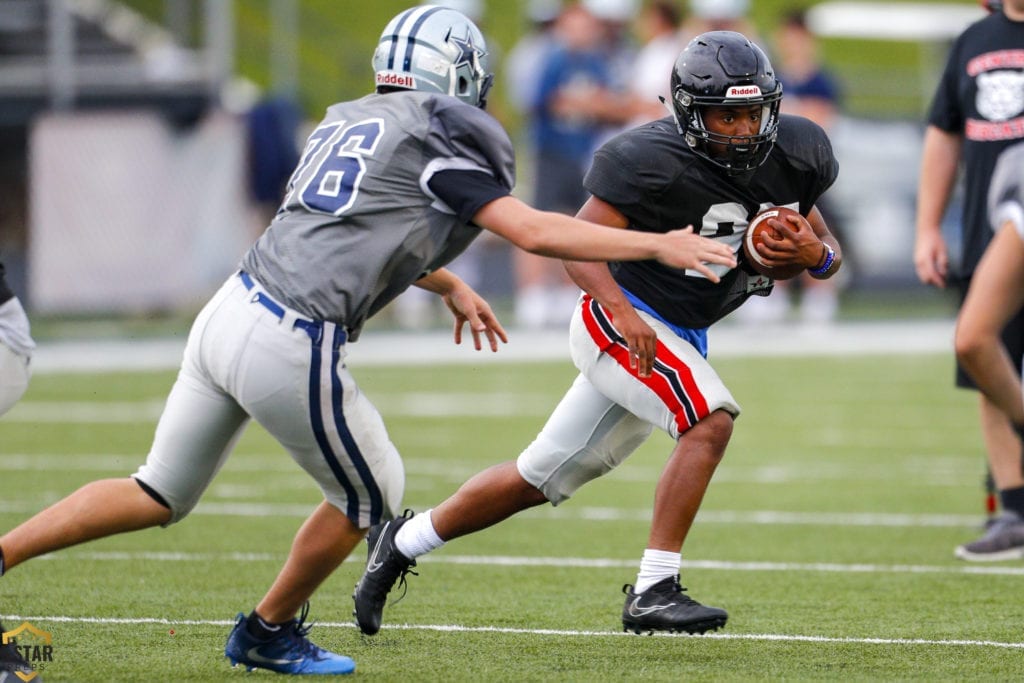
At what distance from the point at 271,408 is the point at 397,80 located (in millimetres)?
956

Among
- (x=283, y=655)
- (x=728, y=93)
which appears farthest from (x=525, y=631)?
(x=728, y=93)

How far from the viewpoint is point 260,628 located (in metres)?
4.54

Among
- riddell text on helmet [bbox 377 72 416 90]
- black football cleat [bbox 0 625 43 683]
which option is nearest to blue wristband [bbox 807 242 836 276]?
riddell text on helmet [bbox 377 72 416 90]

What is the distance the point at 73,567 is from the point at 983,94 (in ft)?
12.5

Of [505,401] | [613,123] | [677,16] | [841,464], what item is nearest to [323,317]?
[841,464]

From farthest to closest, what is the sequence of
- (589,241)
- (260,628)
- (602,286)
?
(602,286), (260,628), (589,241)

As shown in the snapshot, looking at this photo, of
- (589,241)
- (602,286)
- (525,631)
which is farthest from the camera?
(525,631)

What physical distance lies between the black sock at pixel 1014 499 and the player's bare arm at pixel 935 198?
2.81ft

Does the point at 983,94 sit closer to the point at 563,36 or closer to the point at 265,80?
the point at 563,36

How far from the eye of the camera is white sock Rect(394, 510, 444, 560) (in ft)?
16.6

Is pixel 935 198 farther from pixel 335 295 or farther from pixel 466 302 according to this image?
pixel 335 295

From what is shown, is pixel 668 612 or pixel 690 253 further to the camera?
pixel 668 612

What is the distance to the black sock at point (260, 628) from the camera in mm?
4527

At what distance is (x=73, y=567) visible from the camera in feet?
20.0
